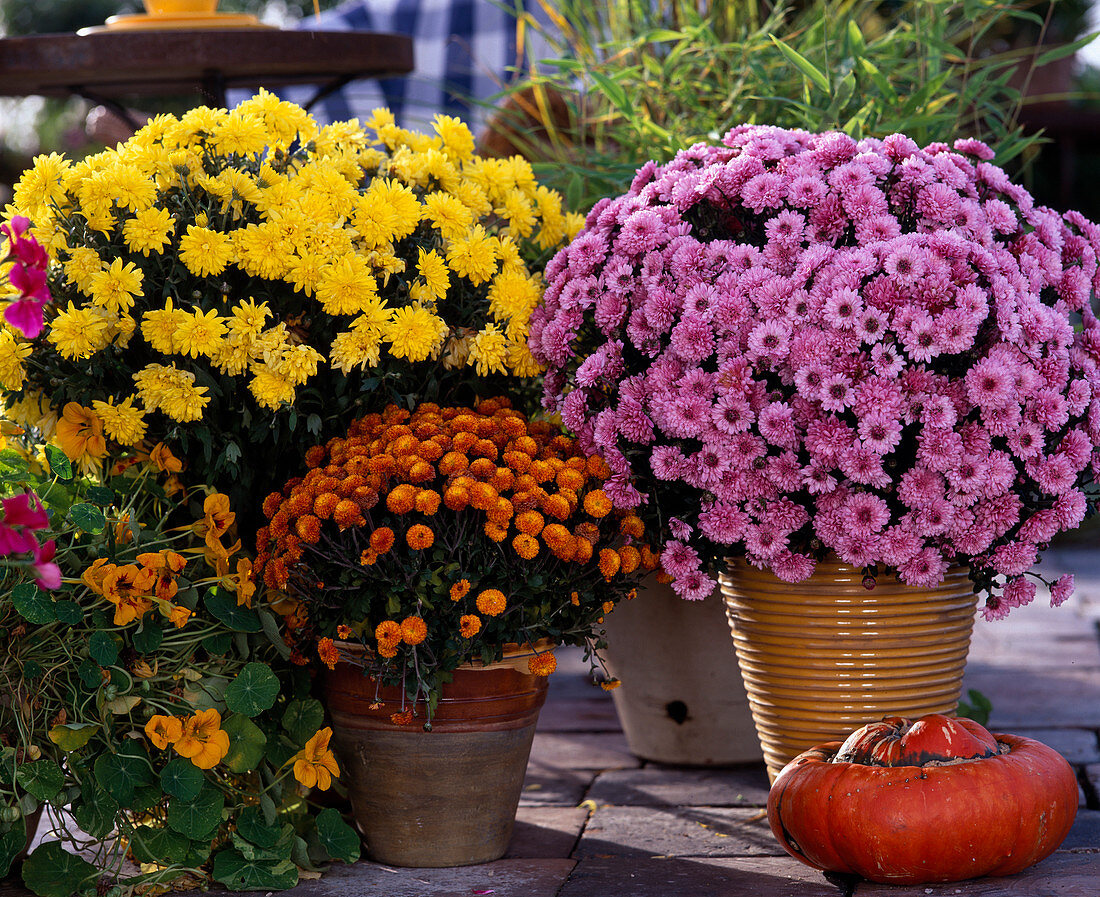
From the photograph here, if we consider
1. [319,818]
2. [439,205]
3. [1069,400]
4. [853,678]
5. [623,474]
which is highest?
[439,205]

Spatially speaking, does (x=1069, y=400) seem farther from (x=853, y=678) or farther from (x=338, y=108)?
(x=338, y=108)

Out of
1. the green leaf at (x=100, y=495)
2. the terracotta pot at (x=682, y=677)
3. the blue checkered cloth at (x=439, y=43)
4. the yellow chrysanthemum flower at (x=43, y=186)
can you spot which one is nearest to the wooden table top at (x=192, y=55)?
the yellow chrysanthemum flower at (x=43, y=186)

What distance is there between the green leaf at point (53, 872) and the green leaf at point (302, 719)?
345mm

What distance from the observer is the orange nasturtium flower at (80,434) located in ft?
6.41

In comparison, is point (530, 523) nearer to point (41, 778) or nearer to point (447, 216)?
point (447, 216)

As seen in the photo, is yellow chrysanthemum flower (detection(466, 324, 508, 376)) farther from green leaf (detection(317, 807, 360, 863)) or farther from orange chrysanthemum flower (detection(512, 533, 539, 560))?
green leaf (detection(317, 807, 360, 863))

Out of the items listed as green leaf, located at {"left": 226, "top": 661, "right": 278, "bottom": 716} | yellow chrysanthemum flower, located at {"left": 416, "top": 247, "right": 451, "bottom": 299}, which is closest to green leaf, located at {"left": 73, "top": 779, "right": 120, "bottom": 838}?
green leaf, located at {"left": 226, "top": 661, "right": 278, "bottom": 716}

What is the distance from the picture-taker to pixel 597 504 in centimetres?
187

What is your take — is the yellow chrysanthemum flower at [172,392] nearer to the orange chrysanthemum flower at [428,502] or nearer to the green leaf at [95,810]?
the orange chrysanthemum flower at [428,502]

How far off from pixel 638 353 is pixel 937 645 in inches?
26.9

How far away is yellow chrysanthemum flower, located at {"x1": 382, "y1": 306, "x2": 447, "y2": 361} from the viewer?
1.94 metres

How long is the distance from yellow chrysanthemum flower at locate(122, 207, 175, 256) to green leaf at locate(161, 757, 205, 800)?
78cm

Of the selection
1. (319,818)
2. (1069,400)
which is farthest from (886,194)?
(319,818)

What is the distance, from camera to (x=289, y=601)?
1964mm
